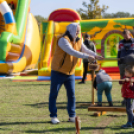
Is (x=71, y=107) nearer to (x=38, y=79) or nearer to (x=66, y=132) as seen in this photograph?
(x=66, y=132)

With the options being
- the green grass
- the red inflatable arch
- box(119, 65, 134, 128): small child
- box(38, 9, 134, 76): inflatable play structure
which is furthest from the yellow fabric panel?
box(119, 65, 134, 128): small child

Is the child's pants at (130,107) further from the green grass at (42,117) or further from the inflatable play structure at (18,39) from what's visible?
the inflatable play structure at (18,39)

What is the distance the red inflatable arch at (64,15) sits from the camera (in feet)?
44.6

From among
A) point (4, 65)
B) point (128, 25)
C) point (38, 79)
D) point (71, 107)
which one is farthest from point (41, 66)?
point (71, 107)

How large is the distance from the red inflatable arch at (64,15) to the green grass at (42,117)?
264 inches

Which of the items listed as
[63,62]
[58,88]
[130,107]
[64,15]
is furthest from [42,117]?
[64,15]

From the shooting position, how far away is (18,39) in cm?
1352

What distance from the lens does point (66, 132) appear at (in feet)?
13.6

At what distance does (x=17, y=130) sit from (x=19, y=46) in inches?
374

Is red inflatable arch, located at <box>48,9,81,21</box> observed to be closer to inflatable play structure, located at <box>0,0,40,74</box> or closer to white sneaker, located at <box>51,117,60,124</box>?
inflatable play structure, located at <box>0,0,40,74</box>

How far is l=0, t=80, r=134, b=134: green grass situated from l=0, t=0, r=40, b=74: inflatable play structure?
16.0ft

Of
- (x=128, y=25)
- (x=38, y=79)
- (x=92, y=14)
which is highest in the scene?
(x=92, y=14)

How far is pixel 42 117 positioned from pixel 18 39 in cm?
883

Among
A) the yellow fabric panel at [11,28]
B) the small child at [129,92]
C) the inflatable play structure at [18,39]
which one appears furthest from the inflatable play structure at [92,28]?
the small child at [129,92]
